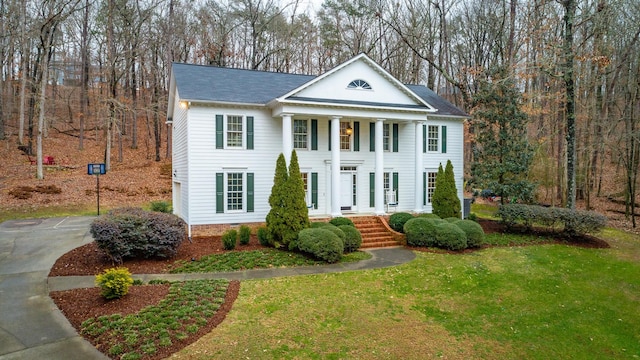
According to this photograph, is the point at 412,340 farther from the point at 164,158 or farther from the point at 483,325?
the point at 164,158

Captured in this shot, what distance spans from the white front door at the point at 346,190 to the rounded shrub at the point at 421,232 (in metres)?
3.82

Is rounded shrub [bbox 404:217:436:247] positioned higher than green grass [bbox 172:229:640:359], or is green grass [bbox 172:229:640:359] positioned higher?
rounded shrub [bbox 404:217:436:247]

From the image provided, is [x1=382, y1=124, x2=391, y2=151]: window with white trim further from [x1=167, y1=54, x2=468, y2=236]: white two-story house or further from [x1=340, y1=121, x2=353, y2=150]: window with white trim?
[x1=340, y1=121, x2=353, y2=150]: window with white trim

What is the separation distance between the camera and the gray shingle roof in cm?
1458

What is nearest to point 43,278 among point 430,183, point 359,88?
point 359,88

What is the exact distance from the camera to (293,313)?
24.6ft

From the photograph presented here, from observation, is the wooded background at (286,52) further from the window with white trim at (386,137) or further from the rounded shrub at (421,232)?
the rounded shrub at (421,232)

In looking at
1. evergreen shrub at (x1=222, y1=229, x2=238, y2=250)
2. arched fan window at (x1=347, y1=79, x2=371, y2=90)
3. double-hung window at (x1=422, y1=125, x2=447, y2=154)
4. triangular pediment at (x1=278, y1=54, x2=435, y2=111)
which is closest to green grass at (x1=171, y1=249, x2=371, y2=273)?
evergreen shrub at (x1=222, y1=229, x2=238, y2=250)

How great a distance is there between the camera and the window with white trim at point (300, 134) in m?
16.3

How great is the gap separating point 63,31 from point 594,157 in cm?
4381

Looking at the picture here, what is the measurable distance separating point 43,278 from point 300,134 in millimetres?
10705

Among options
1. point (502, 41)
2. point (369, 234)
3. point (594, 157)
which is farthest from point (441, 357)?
point (502, 41)

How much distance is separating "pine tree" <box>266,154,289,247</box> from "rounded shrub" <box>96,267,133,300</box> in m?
5.84

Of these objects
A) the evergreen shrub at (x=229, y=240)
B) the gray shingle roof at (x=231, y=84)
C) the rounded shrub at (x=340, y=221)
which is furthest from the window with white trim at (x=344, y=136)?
the evergreen shrub at (x=229, y=240)
